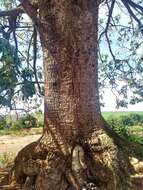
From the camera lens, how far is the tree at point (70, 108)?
5977mm

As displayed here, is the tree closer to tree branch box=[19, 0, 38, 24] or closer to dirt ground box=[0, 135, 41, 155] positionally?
tree branch box=[19, 0, 38, 24]

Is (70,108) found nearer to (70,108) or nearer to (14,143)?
(70,108)

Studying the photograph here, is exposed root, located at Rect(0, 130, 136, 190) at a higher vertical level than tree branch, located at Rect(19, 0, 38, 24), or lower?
lower

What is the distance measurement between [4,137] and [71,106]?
11.0 m

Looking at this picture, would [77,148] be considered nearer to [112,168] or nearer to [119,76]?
[112,168]

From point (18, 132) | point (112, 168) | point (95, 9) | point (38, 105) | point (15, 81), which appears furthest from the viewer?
point (18, 132)

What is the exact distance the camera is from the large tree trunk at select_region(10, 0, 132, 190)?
5.97 metres

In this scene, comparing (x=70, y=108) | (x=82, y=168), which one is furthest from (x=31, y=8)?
(x=82, y=168)

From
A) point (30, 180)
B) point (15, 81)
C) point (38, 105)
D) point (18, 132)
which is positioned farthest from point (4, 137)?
point (30, 180)

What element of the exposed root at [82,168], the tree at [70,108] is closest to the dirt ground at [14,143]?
the exposed root at [82,168]

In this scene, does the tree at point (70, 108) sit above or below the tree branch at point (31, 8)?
below

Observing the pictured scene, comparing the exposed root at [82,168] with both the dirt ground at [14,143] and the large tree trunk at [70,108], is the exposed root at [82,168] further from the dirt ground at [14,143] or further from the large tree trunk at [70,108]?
the dirt ground at [14,143]

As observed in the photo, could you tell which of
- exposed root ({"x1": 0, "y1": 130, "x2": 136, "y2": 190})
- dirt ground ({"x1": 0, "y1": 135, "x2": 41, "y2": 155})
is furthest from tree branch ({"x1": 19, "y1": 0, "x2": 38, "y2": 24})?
dirt ground ({"x1": 0, "y1": 135, "x2": 41, "y2": 155})

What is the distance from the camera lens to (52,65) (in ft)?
20.2
